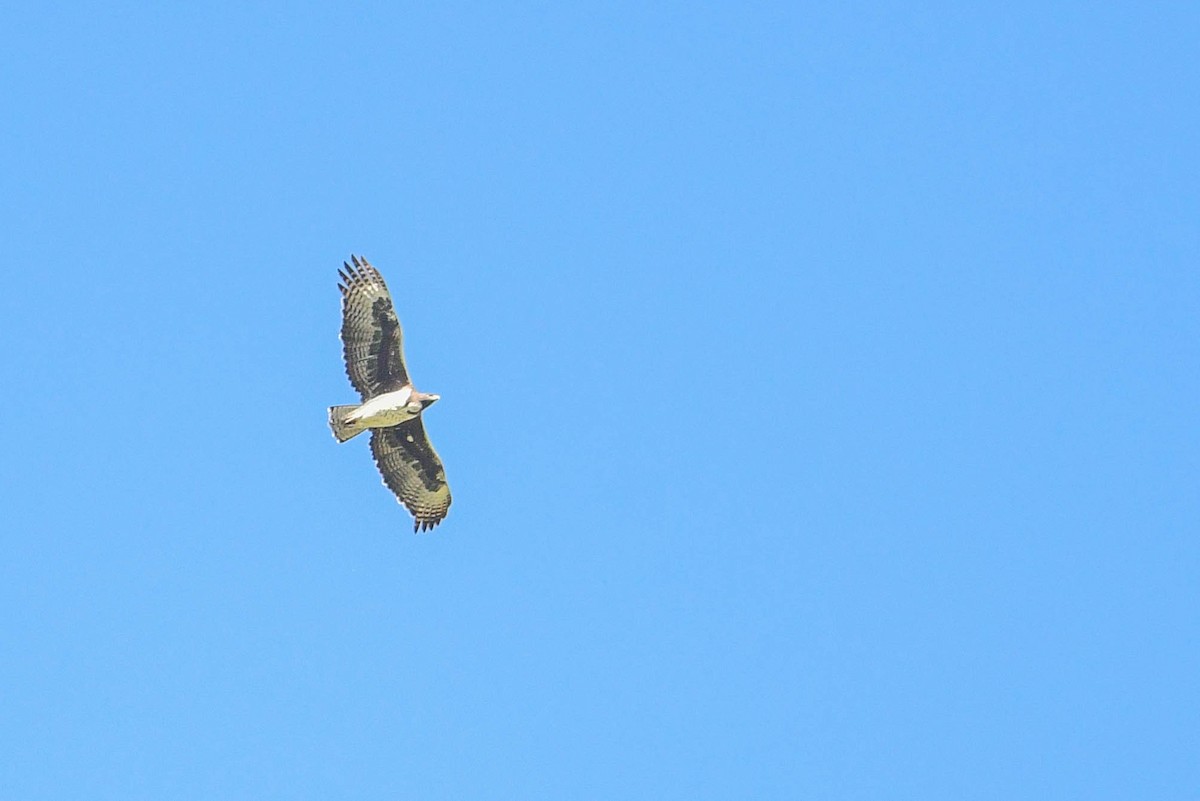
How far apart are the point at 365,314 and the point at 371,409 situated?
1.56 meters

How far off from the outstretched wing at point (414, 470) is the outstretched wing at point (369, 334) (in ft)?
3.96

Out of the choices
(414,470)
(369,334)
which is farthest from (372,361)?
(414,470)

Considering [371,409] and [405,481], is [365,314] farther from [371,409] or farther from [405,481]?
[405,481]

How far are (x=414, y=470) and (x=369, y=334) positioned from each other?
3168 mm

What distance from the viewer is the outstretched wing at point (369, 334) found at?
110 ft

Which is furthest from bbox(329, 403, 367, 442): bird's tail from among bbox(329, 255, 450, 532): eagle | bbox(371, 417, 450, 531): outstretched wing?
bbox(371, 417, 450, 531): outstretched wing

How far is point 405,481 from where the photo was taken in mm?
36000

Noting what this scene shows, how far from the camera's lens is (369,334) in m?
33.7

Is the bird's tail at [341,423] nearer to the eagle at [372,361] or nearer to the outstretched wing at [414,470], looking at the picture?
the eagle at [372,361]

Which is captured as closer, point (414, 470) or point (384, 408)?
point (384, 408)

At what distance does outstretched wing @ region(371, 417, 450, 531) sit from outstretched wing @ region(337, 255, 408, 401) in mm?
1207

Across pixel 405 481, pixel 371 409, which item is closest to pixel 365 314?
pixel 371 409

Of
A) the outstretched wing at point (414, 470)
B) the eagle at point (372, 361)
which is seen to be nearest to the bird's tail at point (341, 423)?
the eagle at point (372, 361)

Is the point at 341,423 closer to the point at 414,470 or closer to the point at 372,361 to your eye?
the point at 372,361
